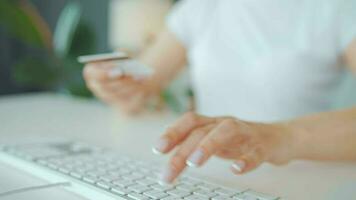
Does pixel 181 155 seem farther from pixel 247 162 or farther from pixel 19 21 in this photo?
pixel 19 21

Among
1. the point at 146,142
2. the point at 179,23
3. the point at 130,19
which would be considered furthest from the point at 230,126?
the point at 130,19

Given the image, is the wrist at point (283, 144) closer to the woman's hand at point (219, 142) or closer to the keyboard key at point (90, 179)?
the woman's hand at point (219, 142)

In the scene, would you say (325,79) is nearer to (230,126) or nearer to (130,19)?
(230,126)

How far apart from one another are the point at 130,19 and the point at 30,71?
69 centimetres

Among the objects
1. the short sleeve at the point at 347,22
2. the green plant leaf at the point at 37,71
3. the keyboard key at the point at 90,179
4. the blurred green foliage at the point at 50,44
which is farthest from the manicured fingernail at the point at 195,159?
the green plant leaf at the point at 37,71

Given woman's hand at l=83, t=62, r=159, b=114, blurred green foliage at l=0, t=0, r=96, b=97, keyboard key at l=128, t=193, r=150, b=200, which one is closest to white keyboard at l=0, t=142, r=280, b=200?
keyboard key at l=128, t=193, r=150, b=200

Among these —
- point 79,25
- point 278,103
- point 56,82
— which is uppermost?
point 79,25

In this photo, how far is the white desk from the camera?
0.59 m

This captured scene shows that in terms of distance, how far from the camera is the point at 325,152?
2.22 ft

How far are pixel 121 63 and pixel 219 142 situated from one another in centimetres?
34

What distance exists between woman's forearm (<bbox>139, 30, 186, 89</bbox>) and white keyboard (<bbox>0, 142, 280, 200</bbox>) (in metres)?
0.52

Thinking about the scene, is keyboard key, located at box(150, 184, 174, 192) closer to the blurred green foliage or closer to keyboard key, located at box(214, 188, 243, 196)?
keyboard key, located at box(214, 188, 243, 196)

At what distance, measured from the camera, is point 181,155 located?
526 mm

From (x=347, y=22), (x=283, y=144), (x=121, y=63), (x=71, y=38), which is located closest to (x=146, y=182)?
(x=283, y=144)
